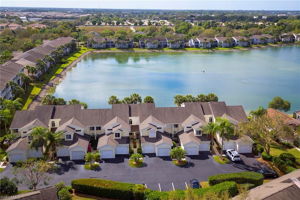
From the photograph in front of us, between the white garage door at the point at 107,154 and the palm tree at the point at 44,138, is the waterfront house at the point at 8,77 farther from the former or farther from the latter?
the white garage door at the point at 107,154

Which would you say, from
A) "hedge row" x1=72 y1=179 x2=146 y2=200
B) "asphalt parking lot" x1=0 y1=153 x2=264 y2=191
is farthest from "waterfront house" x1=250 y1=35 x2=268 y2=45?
"hedge row" x1=72 y1=179 x2=146 y2=200

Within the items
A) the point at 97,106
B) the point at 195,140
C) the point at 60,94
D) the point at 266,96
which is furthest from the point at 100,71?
the point at 195,140

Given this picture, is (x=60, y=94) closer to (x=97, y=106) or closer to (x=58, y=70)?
(x=97, y=106)

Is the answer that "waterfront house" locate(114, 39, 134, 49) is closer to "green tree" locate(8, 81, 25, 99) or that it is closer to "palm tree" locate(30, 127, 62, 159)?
"green tree" locate(8, 81, 25, 99)

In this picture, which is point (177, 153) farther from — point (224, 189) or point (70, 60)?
point (70, 60)

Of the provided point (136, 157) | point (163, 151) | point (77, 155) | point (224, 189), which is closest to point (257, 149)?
point (163, 151)

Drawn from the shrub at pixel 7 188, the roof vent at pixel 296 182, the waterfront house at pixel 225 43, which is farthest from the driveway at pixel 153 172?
the waterfront house at pixel 225 43
